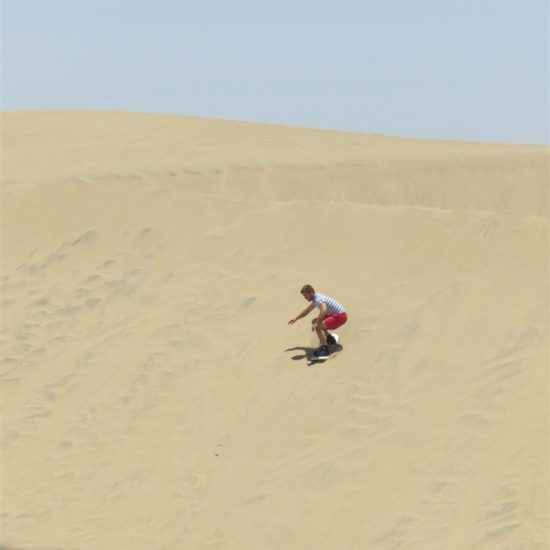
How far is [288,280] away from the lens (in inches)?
608

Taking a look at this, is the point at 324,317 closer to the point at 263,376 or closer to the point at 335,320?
the point at 335,320

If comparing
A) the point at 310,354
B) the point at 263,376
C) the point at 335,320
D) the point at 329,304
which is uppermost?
the point at 329,304


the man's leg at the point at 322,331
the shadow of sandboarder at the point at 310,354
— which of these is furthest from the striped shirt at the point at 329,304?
the shadow of sandboarder at the point at 310,354

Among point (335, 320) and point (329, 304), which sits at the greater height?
point (329, 304)

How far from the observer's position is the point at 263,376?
13.7 m

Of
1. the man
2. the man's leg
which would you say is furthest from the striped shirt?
the man's leg

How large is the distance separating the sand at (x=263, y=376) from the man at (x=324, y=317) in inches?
8.8

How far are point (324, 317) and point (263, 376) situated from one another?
1048mm

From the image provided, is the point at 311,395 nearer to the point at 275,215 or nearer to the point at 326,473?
the point at 326,473

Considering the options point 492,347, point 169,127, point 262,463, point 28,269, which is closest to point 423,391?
point 492,347

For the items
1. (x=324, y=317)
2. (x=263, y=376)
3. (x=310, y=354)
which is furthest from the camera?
(x=310, y=354)

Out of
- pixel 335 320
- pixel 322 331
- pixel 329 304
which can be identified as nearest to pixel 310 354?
pixel 322 331

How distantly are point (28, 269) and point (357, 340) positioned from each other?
621 cm

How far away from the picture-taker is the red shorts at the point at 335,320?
13.5 meters
